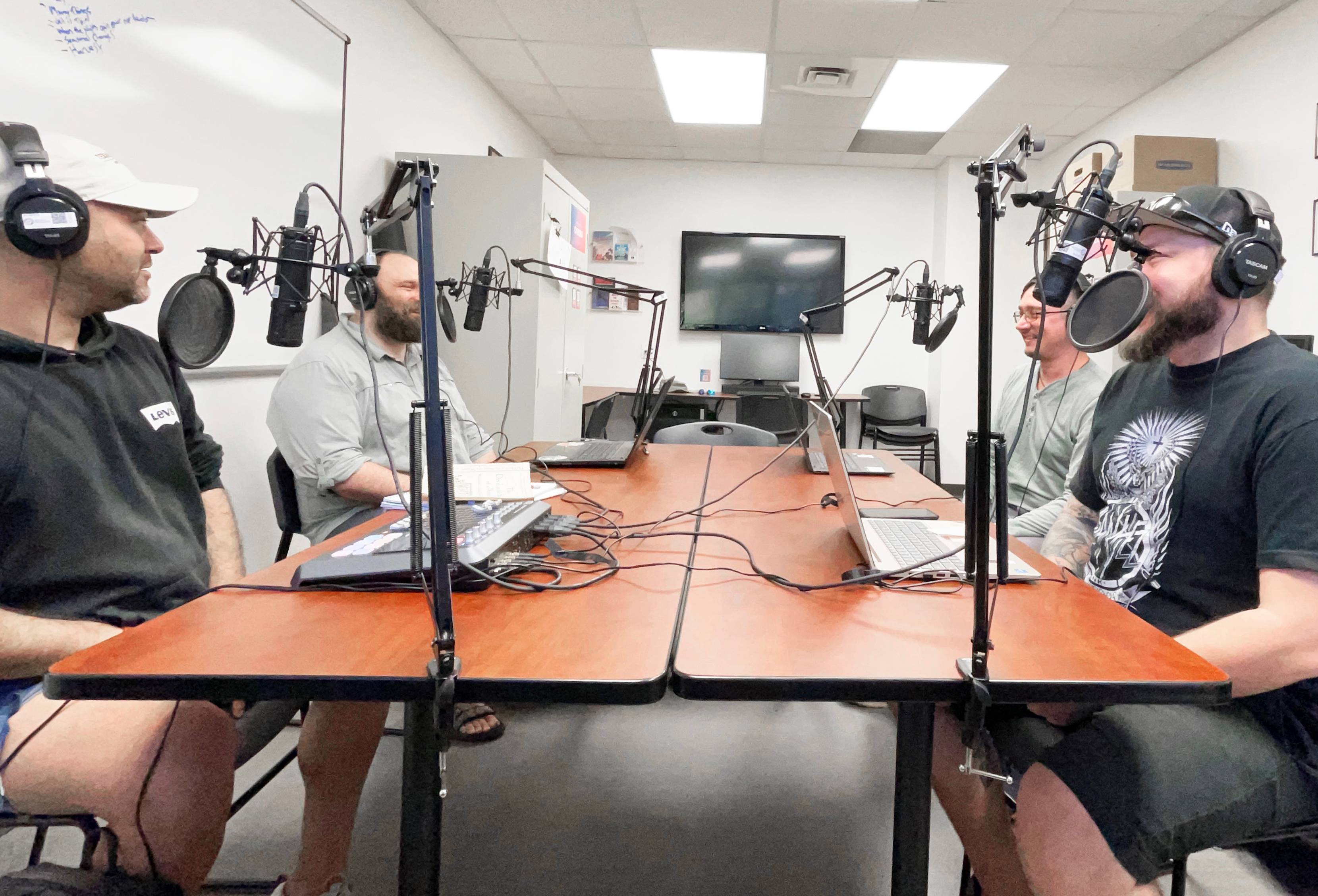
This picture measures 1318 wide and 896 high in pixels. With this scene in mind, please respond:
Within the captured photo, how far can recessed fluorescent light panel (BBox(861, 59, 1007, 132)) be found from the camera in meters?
3.89

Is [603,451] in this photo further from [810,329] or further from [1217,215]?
[1217,215]

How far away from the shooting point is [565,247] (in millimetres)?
3900

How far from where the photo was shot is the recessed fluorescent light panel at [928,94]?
12.8ft

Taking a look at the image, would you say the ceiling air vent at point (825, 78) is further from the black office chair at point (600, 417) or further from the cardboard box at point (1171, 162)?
the black office chair at point (600, 417)

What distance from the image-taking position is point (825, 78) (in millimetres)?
4016

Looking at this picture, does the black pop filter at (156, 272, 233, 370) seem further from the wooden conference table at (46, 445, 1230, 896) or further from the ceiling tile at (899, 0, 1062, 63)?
the ceiling tile at (899, 0, 1062, 63)

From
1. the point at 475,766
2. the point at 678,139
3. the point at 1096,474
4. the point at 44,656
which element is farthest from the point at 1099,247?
the point at 678,139

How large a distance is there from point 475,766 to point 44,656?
1093mm

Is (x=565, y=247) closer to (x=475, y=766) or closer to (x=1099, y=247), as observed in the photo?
(x=475, y=766)

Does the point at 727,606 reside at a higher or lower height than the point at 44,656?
higher

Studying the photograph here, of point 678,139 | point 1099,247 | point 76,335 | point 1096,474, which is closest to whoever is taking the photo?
point 1099,247

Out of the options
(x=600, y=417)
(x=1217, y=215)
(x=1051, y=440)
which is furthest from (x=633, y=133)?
(x=1217, y=215)

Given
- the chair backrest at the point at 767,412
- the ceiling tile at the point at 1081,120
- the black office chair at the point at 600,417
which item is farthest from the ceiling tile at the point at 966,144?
the black office chair at the point at 600,417

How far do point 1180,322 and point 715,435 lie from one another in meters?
1.92
